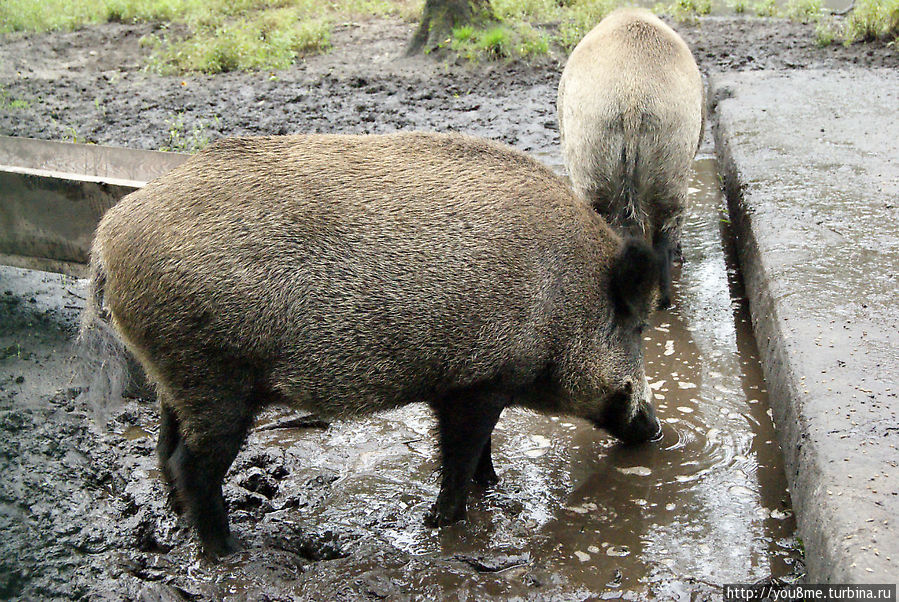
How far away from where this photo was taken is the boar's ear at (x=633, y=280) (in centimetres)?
329

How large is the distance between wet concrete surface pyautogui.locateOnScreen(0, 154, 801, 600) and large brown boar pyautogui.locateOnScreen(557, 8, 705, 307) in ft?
2.66

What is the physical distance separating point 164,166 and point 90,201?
0.93 metres

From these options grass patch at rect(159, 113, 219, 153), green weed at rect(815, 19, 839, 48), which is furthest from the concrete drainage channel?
green weed at rect(815, 19, 839, 48)

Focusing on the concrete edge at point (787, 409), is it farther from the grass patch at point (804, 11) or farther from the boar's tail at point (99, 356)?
the grass patch at point (804, 11)

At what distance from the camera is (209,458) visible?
3.17 meters

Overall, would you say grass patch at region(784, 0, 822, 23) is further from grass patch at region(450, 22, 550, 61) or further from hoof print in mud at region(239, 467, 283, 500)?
hoof print in mud at region(239, 467, 283, 500)

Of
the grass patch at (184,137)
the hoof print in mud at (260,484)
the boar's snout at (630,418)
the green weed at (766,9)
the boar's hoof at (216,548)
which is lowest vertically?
the hoof print in mud at (260,484)

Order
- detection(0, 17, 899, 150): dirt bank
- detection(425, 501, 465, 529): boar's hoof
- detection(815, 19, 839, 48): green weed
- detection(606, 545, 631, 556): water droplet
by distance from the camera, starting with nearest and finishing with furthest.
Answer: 1. detection(606, 545, 631, 556): water droplet
2. detection(425, 501, 465, 529): boar's hoof
3. detection(0, 17, 899, 150): dirt bank
4. detection(815, 19, 839, 48): green weed

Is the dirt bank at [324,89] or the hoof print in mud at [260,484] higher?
the dirt bank at [324,89]

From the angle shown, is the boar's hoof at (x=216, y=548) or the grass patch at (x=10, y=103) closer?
the boar's hoof at (x=216, y=548)

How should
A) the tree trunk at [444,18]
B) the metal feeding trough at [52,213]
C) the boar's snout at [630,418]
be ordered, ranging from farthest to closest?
1. the tree trunk at [444,18]
2. the metal feeding trough at [52,213]
3. the boar's snout at [630,418]

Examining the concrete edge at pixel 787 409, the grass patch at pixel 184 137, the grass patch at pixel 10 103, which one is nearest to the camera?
the concrete edge at pixel 787 409

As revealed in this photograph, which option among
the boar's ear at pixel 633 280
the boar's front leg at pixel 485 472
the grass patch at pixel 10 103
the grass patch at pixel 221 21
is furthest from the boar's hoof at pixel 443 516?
the grass patch at pixel 221 21

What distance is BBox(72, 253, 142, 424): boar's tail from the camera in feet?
10.9
